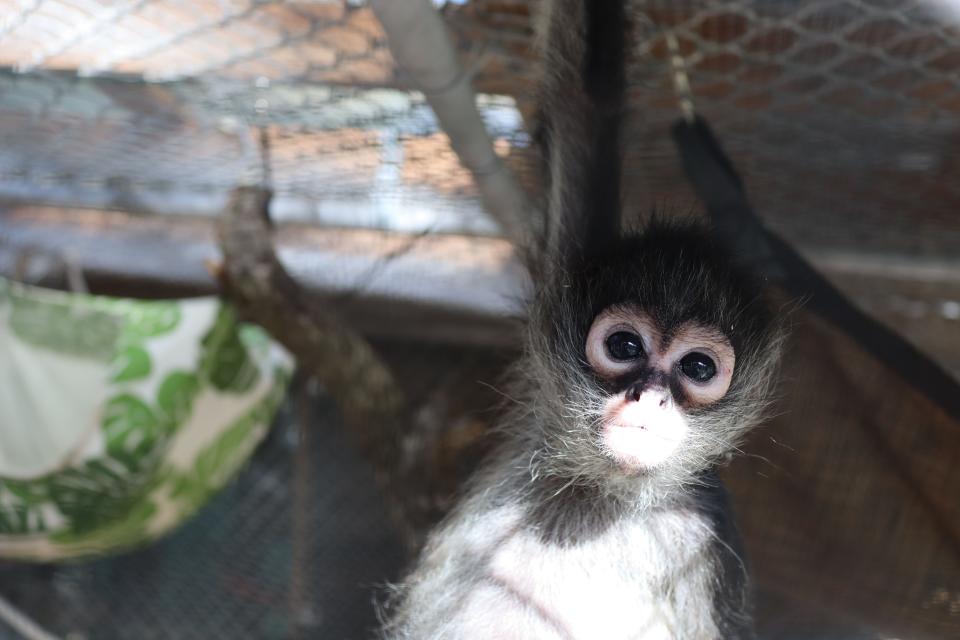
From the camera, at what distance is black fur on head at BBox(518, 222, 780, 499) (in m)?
1.39

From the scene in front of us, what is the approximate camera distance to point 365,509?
3375 millimetres

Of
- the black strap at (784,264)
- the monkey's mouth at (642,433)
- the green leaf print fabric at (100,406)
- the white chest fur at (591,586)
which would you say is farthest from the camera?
the green leaf print fabric at (100,406)

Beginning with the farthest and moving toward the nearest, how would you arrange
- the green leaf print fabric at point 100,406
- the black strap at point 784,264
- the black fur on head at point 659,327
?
the green leaf print fabric at point 100,406 < the black strap at point 784,264 < the black fur on head at point 659,327

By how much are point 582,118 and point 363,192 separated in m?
1.21

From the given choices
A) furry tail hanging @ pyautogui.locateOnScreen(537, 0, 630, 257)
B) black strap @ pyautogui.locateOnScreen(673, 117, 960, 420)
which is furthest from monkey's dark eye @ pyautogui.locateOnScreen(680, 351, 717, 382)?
black strap @ pyautogui.locateOnScreen(673, 117, 960, 420)

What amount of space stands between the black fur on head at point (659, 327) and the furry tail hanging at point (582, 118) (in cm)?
7

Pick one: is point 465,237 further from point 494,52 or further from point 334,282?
point 494,52

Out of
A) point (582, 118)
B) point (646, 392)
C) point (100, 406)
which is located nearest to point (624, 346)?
point (646, 392)

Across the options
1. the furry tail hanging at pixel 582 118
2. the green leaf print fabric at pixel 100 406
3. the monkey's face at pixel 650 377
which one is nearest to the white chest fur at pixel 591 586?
the monkey's face at pixel 650 377

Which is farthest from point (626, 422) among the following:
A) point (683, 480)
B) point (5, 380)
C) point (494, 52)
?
point (5, 380)

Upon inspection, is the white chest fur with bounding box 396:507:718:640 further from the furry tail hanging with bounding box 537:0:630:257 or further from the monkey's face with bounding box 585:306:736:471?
the furry tail hanging with bounding box 537:0:630:257

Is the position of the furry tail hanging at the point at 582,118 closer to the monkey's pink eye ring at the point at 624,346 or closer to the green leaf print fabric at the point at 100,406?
the monkey's pink eye ring at the point at 624,346

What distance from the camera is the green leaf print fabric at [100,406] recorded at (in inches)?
94.5

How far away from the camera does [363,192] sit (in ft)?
8.43
